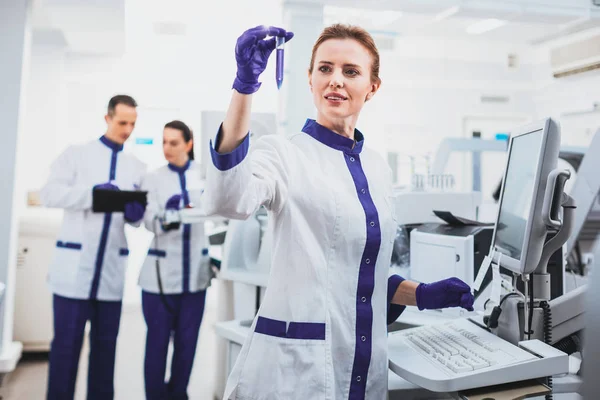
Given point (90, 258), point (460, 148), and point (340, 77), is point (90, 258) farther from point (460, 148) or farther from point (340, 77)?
point (460, 148)

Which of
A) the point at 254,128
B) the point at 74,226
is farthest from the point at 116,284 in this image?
the point at 254,128

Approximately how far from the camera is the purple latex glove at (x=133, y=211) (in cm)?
266

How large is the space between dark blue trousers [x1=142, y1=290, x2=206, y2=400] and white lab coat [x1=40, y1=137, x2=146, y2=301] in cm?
21

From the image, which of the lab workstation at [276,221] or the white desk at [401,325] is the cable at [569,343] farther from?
the white desk at [401,325]

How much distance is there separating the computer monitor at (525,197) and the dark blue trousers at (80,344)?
196 cm

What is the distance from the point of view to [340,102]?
1.20 meters

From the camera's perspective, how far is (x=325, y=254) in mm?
1167

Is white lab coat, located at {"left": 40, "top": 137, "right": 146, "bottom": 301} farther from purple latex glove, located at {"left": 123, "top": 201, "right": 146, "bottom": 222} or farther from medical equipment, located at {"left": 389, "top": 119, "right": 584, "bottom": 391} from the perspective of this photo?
medical equipment, located at {"left": 389, "top": 119, "right": 584, "bottom": 391}

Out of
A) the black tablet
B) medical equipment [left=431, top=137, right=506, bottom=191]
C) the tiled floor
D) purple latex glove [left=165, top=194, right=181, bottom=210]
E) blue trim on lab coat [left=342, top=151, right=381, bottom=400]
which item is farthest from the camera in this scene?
medical equipment [left=431, top=137, right=506, bottom=191]

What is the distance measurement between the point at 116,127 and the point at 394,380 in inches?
79.4

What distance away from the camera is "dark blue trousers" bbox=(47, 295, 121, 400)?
2504 mm

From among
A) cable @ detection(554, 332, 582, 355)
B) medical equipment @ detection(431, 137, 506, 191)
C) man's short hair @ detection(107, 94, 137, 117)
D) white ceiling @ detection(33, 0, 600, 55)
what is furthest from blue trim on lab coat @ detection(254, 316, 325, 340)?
white ceiling @ detection(33, 0, 600, 55)

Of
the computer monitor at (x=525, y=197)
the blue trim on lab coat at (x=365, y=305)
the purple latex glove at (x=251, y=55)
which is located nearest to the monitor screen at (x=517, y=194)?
the computer monitor at (x=525, y=197)

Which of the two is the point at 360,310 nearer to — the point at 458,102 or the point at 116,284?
the point at 116,284
